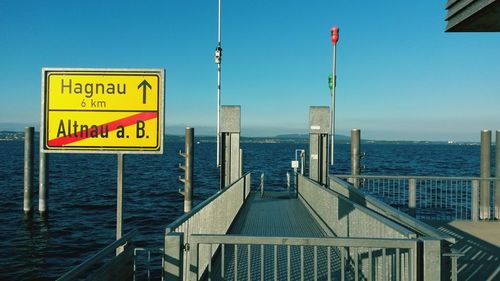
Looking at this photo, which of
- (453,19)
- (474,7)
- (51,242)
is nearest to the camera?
(474,7)

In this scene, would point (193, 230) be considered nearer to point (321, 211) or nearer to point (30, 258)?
point (321, 211)

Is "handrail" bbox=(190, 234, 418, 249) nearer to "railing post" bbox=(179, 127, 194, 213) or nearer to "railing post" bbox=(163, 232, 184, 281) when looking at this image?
"railing post" bbox=(163, 232, 184, 281)

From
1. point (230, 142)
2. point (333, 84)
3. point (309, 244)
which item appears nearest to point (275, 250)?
point (309, 244)

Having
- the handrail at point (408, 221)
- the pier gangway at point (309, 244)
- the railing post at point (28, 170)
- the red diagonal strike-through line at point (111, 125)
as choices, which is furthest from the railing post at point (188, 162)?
the red diagonal strike-through line at point (111, 125)

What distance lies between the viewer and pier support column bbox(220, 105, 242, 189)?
606 inches

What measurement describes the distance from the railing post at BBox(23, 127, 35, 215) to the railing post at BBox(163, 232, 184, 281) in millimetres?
20767

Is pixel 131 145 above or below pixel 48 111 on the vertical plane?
below

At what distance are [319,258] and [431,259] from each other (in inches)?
142

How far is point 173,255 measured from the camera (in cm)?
400

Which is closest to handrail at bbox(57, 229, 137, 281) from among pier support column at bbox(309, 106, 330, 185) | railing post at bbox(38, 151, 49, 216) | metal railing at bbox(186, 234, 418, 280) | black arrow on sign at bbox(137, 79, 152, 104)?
metal railing at bbox(186, 234, 418, 280)

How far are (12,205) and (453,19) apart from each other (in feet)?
85.7

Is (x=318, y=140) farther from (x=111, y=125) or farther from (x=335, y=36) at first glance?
(x=111, y=125)

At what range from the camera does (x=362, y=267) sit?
5715mm

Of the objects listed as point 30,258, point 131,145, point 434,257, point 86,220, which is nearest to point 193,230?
point 131,145
